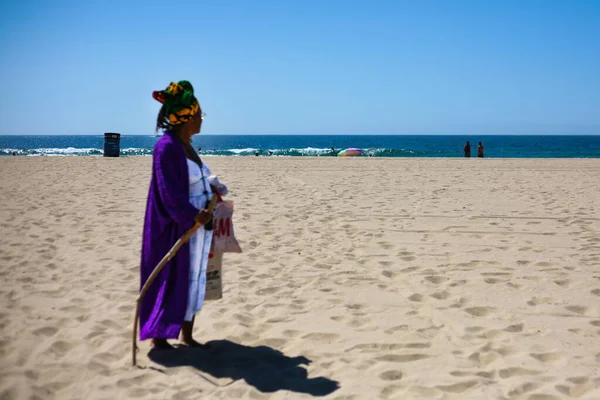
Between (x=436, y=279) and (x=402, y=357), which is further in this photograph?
(x=436, y=279)

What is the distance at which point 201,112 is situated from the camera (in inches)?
126

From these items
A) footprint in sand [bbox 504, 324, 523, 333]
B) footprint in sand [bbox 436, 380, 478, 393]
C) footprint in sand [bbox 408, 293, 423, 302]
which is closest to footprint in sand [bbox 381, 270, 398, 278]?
footprint in sand [bbox 408, 293, 423, 302]

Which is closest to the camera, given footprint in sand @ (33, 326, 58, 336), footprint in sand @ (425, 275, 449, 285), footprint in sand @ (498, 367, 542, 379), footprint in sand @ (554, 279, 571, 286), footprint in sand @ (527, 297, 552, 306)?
footprint in sand @ (498, 367, 542, 379)

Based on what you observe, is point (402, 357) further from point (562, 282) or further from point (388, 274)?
point (562, 282)

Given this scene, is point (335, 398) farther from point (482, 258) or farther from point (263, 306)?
point (482, 258)

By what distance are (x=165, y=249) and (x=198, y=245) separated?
19 cm

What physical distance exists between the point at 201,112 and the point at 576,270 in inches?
156

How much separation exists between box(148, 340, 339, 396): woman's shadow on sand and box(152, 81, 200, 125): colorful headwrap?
1.40m

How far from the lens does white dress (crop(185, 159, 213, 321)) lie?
3.11 metres

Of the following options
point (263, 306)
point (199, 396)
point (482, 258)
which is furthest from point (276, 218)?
point (199, 396)

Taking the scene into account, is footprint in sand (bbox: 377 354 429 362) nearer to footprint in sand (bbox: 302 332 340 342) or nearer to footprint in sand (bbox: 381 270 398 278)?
footprint in sand (bbox: 302 332 340 342)

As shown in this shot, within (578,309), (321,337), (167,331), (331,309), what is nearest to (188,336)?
(167,331)

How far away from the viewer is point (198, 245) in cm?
313

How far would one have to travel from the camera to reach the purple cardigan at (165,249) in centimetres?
297
